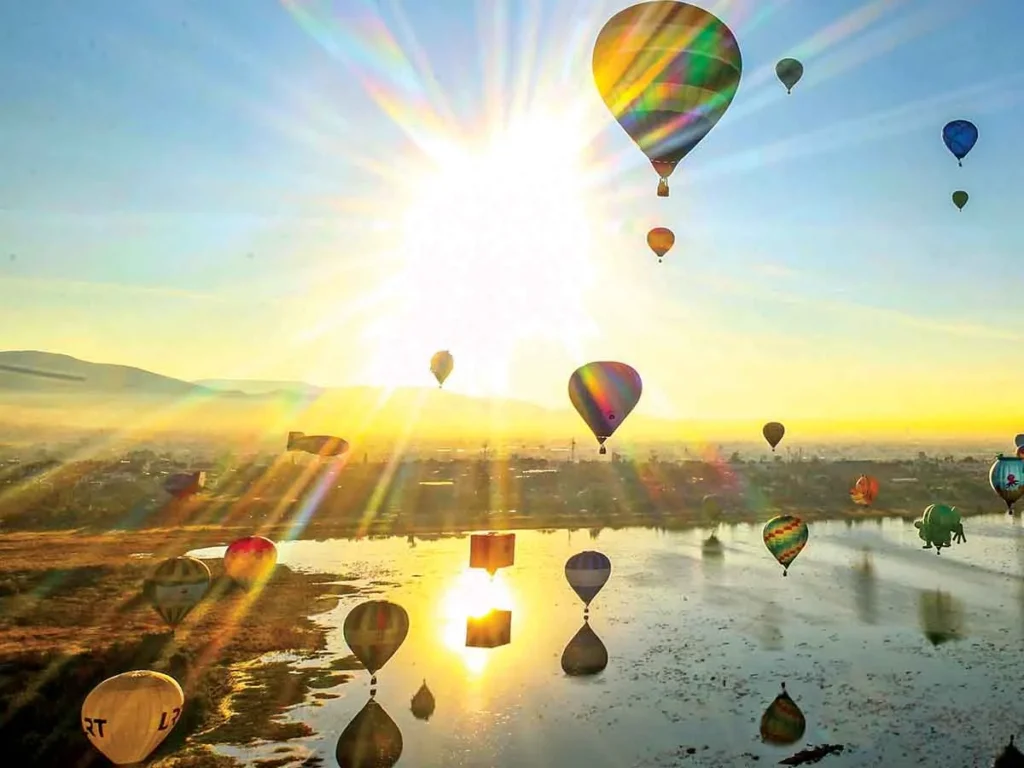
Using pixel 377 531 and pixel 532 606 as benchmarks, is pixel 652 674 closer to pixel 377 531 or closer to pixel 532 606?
pixel 532 606

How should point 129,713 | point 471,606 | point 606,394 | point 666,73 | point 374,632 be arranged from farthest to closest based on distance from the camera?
point 471,606 < point 606,394 < point 666,73 < point 374,632 < point 129,713

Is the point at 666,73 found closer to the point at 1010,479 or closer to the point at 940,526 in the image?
the point at 1010,479

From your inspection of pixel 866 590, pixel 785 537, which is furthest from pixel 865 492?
pixel 785 537

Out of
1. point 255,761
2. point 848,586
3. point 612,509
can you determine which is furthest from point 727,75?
point 612,509

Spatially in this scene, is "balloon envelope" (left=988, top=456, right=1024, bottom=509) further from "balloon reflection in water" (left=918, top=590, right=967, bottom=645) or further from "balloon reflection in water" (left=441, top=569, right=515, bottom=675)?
"balloon reflection in water" (left=441, top=569, right=515, bottom=675)

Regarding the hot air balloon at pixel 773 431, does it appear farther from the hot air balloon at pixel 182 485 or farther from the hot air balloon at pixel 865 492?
the hot air balloon at pixel 182 485

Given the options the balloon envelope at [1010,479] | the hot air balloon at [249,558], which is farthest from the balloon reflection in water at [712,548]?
the hot air balloon at [249,558]
